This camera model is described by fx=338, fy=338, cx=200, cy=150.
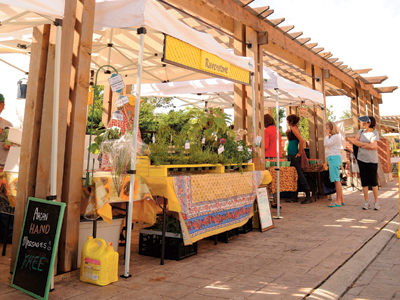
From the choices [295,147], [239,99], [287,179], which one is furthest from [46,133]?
[295,147]

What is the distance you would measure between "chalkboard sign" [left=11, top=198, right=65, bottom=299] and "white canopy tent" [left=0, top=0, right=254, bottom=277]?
201 mm

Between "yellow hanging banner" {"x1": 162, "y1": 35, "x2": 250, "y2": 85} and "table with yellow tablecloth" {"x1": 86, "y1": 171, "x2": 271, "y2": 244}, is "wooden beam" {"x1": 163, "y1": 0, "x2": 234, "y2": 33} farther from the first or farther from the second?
"table with yellow tablecloth" {"x1": 86, "y1": 171, "x2": 271, "y2": 244}

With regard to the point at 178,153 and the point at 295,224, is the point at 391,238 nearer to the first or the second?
Result: the point at 295,224

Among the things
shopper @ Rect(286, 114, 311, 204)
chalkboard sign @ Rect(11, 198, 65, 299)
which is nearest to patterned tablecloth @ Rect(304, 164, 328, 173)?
shopper @ Rect(286, 114, 311, 204)

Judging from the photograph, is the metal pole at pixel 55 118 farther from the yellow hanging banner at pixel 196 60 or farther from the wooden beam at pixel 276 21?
the wooden beam at pixel 276 21

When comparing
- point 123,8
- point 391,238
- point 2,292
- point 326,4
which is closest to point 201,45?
point 123,8

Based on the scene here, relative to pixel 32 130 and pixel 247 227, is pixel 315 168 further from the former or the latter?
pixel 32 130

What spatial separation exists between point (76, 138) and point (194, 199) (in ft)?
4.02

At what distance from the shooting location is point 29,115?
2742 millimetres

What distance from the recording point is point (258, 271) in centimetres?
290

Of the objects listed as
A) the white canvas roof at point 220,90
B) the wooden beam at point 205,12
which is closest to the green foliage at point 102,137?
the wooden beam at point 205,12

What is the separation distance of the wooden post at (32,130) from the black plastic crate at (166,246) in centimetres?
116

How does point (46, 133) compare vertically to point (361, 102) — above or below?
below

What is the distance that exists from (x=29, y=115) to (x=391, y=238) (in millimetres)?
4214
